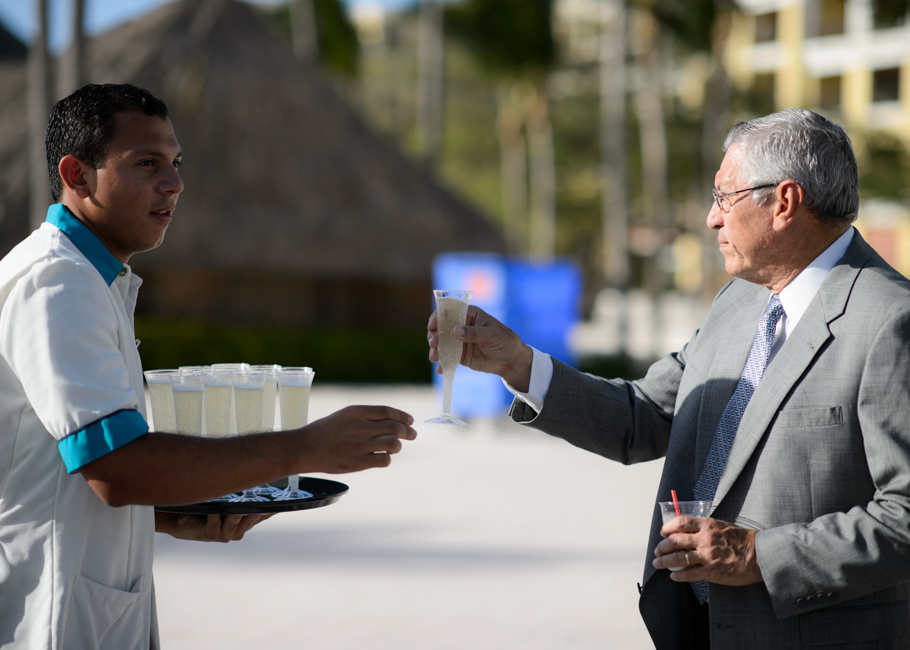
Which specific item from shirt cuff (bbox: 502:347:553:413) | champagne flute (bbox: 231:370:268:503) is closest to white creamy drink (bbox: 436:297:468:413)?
shirt cuff (bbox: 502:347:553:413)

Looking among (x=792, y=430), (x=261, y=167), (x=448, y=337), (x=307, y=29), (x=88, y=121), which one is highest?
(x=307, y=29)

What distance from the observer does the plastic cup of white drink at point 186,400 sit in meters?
2.16

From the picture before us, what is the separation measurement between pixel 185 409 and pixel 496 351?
3.08 feet

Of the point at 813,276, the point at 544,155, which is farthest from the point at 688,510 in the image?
the point at 544,155

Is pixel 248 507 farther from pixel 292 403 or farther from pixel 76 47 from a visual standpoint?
pixel 76 47

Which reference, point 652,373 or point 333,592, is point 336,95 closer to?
point 333,592

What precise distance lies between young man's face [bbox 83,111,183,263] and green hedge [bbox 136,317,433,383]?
1451 centimetres

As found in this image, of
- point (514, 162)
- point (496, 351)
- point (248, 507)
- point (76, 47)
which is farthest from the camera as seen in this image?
point (514, 162)

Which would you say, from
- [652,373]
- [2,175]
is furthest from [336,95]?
[652,373]

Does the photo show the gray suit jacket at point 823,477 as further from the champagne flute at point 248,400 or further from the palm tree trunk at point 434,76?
the palm tree trunk at point 434,76

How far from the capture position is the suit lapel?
229 cm

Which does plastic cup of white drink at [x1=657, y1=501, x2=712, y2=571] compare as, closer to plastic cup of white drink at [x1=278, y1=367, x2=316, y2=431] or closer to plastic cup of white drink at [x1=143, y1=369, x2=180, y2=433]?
plastic cup of white drink at [x1=278, y1=367, x2=316, y2=431]

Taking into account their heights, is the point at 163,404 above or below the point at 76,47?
below

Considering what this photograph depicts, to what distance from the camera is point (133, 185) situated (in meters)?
2.04
